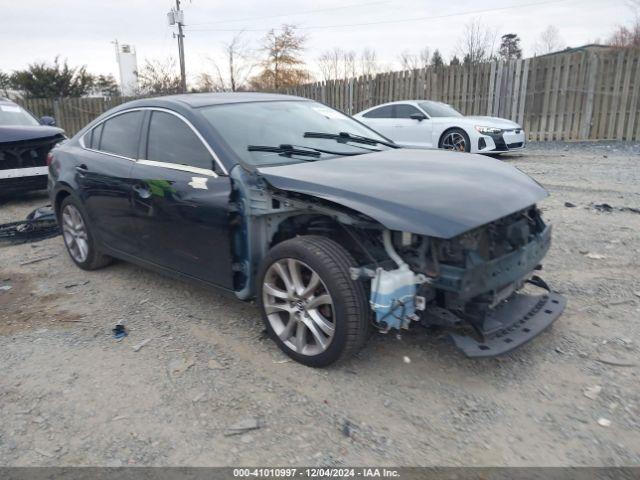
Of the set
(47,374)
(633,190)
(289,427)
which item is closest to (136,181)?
(47,374)

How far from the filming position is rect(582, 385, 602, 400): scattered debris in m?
2.90

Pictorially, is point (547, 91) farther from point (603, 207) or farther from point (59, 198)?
point (59, 198)

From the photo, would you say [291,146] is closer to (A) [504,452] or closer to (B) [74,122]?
(A) [504,452]

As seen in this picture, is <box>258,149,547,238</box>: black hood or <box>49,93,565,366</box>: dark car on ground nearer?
<box>258,149,547,238</box>: black hood

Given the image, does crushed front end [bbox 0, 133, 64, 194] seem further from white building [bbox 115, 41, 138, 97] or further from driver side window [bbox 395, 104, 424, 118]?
white building [bbox 115, 41, 138, 97]

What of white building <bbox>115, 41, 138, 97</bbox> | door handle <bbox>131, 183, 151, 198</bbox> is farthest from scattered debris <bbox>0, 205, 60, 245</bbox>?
white building <bbox>115, 41, 138, 97</bbox>

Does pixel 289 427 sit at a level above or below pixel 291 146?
below

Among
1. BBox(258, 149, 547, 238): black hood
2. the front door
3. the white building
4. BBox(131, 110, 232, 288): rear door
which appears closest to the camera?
BBox(258, 149, 547, 238): black hood

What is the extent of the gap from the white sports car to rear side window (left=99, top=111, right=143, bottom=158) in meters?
8.14

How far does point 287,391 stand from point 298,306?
0.51 m

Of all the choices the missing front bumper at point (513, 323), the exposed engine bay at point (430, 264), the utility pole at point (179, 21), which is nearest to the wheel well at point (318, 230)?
the exposed engine bay at point (430, 264)

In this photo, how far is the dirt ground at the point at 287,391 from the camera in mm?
2553

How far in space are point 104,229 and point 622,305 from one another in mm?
4298

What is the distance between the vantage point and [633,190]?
7.66m
